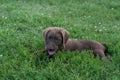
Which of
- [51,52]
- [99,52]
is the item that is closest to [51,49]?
[51,52]

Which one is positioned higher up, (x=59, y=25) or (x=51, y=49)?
(x=51, y=49)

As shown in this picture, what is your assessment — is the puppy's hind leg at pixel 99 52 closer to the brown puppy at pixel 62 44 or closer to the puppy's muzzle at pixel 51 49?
the brown puppy at pixel 62 44

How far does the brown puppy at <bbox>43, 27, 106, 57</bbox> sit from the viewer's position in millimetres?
5711

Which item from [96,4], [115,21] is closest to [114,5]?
[96,4]

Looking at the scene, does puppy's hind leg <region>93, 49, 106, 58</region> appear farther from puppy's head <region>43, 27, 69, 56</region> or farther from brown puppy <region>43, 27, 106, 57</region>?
puppy's head <region>43, 27, 69, 56</region>

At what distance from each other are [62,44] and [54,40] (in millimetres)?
Answer: 212

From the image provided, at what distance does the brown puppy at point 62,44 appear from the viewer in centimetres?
571

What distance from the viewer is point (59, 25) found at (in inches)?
321

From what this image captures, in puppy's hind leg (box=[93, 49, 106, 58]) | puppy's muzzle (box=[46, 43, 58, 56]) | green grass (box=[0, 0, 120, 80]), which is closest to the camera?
green grass (box=[0, 0, 120, 80])

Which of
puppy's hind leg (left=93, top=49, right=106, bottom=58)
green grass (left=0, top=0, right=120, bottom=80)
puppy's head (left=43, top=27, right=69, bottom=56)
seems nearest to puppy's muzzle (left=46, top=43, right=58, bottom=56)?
puppy's head (left=43, top=27, right=69, bottom=56)

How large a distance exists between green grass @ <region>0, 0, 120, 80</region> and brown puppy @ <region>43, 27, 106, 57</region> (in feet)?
0.57

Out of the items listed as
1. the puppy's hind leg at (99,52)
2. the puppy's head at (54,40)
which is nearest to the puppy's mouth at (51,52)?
the puppy's head at (54,40)

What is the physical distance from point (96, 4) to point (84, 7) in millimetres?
1058

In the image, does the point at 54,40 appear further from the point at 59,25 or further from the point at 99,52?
the point at 59,25
